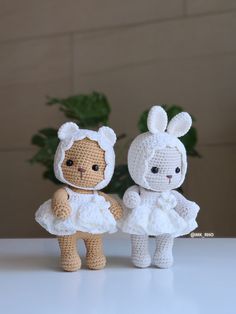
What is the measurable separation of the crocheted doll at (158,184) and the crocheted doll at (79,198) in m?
0.03

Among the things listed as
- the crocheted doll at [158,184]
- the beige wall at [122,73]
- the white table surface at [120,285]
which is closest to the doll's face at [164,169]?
the crocheted doll at [158,184]

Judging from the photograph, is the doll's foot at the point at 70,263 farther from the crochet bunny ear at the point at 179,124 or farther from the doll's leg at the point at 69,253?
the crochet bunny ear at the point at 179,124

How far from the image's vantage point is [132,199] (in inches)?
20.1

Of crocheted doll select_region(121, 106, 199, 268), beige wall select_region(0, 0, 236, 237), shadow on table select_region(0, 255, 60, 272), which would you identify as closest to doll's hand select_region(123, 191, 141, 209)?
crocheted doll select_region(121, 106, 199, 268)

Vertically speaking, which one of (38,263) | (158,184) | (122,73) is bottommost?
(38,263)

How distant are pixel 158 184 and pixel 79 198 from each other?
3.6 inches

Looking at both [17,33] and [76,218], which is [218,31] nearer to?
[17,33]

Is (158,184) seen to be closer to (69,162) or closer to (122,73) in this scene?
(69,162)

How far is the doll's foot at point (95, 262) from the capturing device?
20.9 inches

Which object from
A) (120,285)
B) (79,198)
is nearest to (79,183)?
(79,198)

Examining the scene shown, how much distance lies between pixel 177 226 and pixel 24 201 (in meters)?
0.61

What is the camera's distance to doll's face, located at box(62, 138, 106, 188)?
19.8 inches

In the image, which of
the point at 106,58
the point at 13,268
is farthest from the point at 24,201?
the point at 13,268

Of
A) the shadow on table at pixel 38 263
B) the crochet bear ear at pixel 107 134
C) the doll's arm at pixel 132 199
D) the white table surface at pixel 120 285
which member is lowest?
the shadow on table at pixel 38 263
